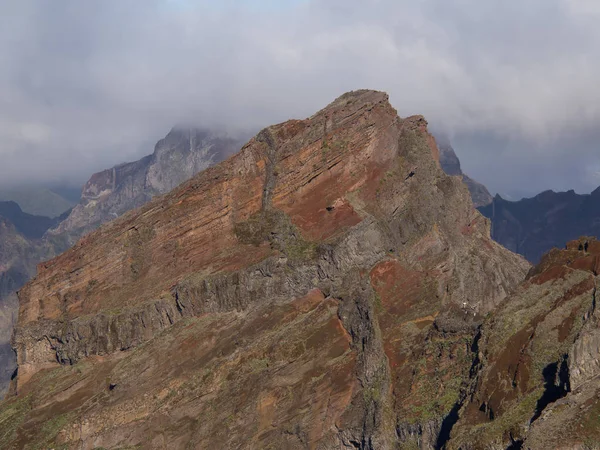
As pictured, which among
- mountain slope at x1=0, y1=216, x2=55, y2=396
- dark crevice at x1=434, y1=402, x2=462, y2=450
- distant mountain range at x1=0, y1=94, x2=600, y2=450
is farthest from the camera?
mountain slope at x1=0, y1=216, x2=55, y2=396

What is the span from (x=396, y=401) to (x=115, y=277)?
20.1 m

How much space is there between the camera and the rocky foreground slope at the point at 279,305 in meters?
31.2

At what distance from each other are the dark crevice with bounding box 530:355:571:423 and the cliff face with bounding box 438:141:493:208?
107541mm

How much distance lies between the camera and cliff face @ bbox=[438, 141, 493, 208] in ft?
428

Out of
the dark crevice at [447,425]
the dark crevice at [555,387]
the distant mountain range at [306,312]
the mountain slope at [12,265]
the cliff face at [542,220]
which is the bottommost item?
the dark crevice at [447,425]

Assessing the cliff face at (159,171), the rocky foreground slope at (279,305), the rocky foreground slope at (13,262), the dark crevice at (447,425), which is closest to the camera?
the dark crevice at (447,425)

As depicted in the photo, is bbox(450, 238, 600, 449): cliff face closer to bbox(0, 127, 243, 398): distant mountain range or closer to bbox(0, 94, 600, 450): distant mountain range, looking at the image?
bbox(0, 94, 600, 450): distant mountain range

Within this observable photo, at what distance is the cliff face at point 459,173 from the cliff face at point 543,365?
101470mm

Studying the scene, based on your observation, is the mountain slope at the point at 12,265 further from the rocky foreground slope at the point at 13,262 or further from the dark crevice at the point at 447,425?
the dark crevice at the point at 447,425

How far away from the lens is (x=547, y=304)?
27859 mm

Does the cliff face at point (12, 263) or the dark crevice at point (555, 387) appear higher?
the cliff face at point (12, 263)

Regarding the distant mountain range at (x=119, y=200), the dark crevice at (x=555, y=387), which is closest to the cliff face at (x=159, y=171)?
the distant mountain range at (x=119, y=200)

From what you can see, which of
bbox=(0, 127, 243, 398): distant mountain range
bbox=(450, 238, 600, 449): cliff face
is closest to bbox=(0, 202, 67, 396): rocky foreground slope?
bbox=(0, 127, 243, 398): distant mountain range

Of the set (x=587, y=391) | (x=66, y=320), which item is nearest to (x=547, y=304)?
(x=587, y=391)
